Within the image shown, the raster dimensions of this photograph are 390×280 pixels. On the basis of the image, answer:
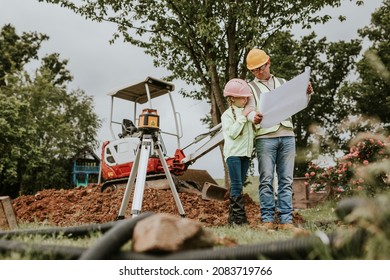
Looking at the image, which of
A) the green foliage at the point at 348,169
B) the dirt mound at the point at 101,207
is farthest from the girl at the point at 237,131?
the green foliage at the point at 348,169

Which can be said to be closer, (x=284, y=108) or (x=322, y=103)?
(x=284, y=108)

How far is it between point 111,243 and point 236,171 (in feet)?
10.3

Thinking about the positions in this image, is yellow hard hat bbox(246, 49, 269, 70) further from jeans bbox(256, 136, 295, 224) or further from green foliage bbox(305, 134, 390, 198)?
green foliage bbox(305, 134, 390, 198)

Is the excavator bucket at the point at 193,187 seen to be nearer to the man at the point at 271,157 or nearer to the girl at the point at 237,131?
the girl at the point at 237,131

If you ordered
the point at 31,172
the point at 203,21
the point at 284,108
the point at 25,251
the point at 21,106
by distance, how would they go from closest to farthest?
the point at 25,251
the point at 284,108
the point at 203,21
the point at 21,106
the point at 31,172

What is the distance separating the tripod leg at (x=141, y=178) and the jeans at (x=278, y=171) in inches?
46.1

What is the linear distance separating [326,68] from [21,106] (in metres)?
19.6

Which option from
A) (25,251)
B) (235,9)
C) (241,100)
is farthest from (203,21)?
(25,251)

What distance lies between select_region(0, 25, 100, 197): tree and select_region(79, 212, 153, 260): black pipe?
84.8 feet

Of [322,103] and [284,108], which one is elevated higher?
[322,103]

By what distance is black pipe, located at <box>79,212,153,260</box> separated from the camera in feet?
6.45

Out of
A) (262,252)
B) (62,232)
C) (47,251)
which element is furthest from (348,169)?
(47,251)

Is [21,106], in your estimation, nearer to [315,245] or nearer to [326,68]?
[326,68]
